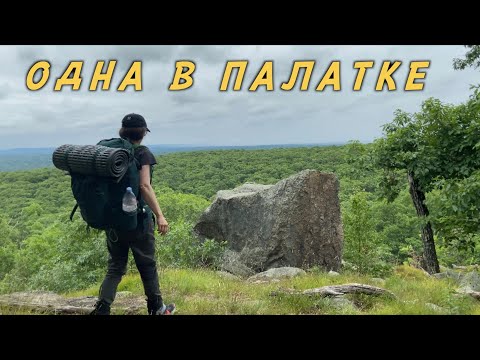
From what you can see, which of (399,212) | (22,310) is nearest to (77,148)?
(22,310)

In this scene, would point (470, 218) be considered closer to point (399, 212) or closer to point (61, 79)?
point (61, 79)

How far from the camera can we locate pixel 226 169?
41.9 m

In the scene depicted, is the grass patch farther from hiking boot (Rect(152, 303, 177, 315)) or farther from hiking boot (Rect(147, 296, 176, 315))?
hiking boot (Rect(147, 296, 176, 315))

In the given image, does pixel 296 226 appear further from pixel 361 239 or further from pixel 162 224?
pixel 162 224

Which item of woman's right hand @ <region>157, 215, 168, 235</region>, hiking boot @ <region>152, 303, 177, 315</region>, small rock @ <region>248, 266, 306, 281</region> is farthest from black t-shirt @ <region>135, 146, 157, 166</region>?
small rock @ <region>248, 266, 306, 281</region>

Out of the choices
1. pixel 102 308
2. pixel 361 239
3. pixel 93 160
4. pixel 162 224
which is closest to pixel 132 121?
pixel 93 160

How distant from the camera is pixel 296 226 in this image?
11273mm

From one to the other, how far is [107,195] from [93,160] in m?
0.40

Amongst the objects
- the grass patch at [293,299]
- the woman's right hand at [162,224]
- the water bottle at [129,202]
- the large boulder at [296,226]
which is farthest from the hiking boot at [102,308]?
the large boulder at [296,226]

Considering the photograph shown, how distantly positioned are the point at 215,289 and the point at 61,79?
13.5ft

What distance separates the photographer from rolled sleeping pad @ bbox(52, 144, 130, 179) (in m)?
4.44

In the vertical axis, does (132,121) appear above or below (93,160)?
above

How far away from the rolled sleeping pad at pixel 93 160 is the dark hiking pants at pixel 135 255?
0.79 m

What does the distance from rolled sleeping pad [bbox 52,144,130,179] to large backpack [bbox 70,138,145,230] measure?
0.10 metres
